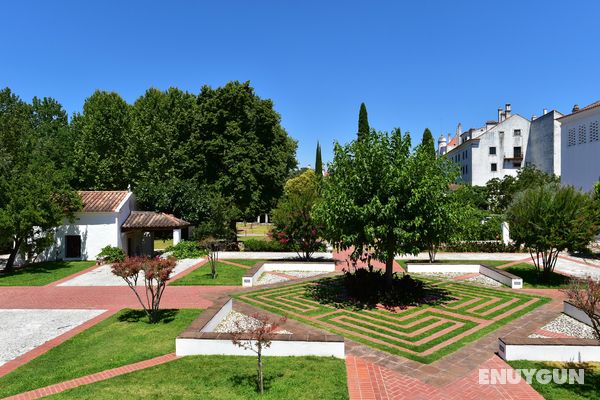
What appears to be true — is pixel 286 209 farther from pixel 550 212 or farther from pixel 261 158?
pixel 550 212

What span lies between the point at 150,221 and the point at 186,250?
11.6ft

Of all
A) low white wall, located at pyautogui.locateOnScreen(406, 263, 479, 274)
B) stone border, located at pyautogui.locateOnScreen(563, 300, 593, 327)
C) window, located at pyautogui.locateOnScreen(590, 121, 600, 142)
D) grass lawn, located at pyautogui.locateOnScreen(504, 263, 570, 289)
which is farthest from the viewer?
window, located at pyautogui.locateOnScreen(590, 121, 600, 142)

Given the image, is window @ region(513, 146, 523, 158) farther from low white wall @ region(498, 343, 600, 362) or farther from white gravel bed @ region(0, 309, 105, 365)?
white gravel bed @ region(0, 309, 105, 365)

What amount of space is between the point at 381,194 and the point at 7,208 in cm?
2113

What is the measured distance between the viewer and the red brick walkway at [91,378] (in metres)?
7.61

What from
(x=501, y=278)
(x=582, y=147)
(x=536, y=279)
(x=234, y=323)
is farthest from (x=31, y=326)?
(x=582, y=147)

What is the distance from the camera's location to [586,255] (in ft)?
89.5

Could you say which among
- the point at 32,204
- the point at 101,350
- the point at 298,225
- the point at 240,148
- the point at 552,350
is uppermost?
the point at 240,148

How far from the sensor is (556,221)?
17141 millimetres

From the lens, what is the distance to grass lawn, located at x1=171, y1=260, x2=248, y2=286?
18837mm

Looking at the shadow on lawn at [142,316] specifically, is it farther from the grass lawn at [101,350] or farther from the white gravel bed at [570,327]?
the white gravel bed at [570,327]

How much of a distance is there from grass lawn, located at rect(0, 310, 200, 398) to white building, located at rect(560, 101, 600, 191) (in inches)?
1441

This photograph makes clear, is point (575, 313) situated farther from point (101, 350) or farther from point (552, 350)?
point (101, 350)

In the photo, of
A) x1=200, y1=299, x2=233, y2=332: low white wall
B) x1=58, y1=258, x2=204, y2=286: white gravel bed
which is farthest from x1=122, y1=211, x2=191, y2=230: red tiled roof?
x1=200, y1=299, x2=233, y2=332: low white wall
